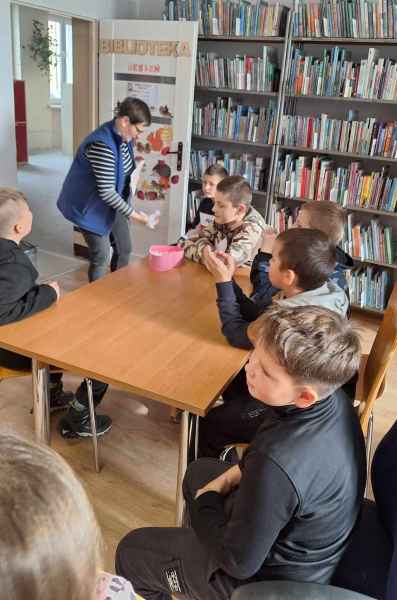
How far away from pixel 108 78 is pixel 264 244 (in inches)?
93.6

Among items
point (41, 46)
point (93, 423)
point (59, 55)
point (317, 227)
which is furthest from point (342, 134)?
point (59, 55)

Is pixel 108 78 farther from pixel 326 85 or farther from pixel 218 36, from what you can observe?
pixel 326 85

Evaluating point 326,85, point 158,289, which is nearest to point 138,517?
point 158,289

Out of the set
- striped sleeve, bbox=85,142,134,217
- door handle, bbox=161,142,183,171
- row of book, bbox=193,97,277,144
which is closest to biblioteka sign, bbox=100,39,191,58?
row of book, bbox=193,97,277,144

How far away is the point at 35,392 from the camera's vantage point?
5.63ft

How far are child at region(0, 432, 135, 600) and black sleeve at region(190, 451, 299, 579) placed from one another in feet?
1.54

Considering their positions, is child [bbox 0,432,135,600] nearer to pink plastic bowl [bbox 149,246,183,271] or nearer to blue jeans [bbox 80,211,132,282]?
pink plastic bowl [bbox 149,246,183,271]

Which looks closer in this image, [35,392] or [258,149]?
[35,392]

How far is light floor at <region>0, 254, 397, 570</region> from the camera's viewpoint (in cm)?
181

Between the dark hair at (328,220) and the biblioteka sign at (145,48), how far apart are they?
2.08 metres

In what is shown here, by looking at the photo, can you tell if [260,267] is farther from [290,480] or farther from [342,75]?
[342,75]

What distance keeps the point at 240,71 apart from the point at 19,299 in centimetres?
272

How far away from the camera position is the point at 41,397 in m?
1.75

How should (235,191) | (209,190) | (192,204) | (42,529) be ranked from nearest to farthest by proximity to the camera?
(42,529) < (235,191) < (209,190) < (192,204)
